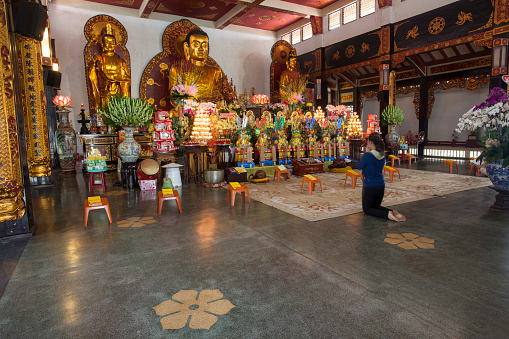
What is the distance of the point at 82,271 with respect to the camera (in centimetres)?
235

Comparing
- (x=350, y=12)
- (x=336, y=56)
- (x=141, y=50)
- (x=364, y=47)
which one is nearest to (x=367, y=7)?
(x=350, y=12)

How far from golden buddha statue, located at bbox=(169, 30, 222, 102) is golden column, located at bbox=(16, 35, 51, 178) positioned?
16.1 feet

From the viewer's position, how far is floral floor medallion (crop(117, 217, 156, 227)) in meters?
3.53

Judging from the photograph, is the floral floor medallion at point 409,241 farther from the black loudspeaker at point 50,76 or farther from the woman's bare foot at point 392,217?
the black loudspeaker at point 50,76

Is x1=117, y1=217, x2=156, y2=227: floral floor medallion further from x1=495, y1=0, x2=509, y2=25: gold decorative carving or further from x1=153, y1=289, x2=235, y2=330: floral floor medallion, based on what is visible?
x1=495, y1=0, x2=509, y2=25: gold decorative carving

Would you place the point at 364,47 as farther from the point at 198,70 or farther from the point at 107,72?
the point at 107,72

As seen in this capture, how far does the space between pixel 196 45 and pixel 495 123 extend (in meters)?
9.43

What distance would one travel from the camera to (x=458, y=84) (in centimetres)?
1080

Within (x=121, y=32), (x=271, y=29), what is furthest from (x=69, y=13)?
(x=271, y=29)

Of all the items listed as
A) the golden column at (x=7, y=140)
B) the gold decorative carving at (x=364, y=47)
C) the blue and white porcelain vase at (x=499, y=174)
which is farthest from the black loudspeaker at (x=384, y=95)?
the golden column at (x=7, y=140)

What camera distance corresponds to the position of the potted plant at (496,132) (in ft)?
12.7

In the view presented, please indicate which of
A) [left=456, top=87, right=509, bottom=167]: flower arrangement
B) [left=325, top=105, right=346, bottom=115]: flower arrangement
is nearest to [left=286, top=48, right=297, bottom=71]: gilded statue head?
[left=325, top=105, right=346, bottom=115]: flower arrangement

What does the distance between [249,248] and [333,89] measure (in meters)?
13.9

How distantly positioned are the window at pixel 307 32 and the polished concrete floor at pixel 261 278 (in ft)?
35.0
